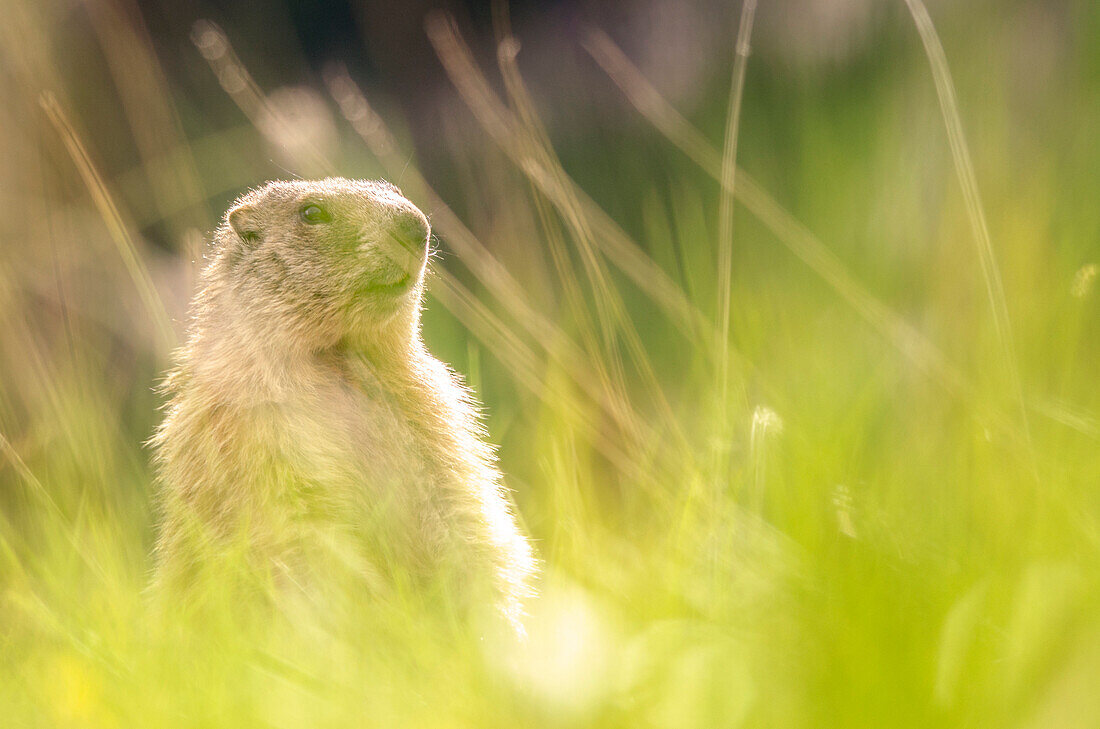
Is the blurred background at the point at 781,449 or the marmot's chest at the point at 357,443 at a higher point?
the blurred background at the point at 781,449

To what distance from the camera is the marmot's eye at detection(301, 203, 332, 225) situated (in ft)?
10.0

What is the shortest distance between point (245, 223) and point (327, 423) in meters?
1.04

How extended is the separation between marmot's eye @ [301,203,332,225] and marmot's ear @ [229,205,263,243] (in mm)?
215

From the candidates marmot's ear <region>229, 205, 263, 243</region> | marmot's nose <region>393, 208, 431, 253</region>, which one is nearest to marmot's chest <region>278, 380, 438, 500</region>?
marmot's nose <region>393, 208, 431, 253</region>

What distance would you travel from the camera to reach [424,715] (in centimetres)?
119

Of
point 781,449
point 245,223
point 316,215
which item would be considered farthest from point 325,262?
point 781,449

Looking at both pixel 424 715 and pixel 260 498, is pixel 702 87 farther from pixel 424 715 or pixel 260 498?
pixel 424 715

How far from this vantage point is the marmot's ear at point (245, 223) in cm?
320

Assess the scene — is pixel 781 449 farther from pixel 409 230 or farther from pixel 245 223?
pixel 245 223

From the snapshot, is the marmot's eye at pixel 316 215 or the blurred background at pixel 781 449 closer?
the blurred background at pixel 781 449

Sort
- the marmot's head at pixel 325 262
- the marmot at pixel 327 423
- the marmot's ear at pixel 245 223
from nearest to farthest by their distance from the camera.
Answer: the marmot at pixel 327 423, the marmot's head at pixel 325 262, the marmot's ear at pixel 245 223

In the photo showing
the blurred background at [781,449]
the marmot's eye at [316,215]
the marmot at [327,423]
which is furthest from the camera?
the marmot's eye at [316,215]

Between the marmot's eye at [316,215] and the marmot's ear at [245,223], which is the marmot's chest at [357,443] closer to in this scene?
the marmot's eye at [316,215]

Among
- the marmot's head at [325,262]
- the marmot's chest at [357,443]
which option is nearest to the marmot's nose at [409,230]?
Answer: the marmot's head at [325,262]
